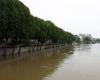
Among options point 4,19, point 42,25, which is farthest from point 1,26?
point 42,25

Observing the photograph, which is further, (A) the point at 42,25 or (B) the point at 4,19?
(A) the point at 42,25

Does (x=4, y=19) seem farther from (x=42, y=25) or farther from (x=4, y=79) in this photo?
(x=42, y=25)

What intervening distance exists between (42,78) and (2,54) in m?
24.0

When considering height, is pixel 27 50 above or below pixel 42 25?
below

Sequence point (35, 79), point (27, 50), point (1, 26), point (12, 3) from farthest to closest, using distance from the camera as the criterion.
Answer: point (27, 50) < point (12, 3) < point (1, 26) < point (35, 79)

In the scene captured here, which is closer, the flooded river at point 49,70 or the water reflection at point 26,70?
the flooded river at point 49,70

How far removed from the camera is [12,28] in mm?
35812

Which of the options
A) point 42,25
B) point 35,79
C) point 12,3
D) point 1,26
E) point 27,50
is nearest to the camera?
point 35,79

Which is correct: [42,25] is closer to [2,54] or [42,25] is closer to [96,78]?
[2,54]

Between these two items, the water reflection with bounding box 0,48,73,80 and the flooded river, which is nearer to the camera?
the flooded river

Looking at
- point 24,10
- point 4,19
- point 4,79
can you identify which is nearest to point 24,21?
point 24,10

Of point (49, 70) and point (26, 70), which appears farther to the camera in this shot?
point (26, 70)

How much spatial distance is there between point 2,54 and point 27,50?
56.2ft

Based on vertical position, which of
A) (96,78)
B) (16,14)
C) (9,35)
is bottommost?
(96,78)
